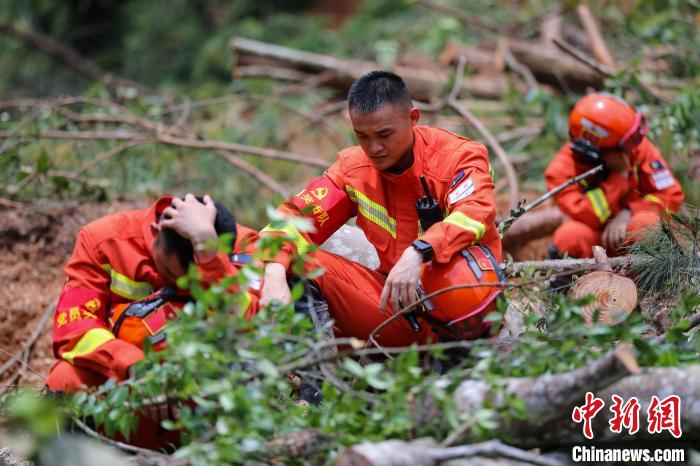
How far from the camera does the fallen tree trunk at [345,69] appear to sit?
8281 mm

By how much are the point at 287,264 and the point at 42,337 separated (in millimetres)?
2281

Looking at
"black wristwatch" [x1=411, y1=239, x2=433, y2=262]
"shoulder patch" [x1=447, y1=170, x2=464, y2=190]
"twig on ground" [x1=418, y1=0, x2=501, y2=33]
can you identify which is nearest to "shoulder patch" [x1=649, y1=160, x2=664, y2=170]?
"shoulder patch" [x1=447, y1=170, x2=464, y2=190]

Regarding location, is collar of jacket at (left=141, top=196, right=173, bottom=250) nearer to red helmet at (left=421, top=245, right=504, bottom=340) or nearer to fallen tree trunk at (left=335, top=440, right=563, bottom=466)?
red helmet at (left=421, top=245, right=504, bottom=340)

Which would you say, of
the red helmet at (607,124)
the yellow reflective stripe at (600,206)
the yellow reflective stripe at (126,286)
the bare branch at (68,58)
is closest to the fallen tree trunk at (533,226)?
the yellow reflective stripe at (600,206)

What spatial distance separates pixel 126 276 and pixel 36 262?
101 inches

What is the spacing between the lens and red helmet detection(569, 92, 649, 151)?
5.00m

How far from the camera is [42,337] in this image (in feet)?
17.1

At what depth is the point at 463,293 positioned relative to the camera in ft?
11.7

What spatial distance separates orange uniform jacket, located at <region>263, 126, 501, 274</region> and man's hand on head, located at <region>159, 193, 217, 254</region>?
1.80 ft

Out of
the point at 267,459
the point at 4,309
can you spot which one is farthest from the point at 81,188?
the point at 267,459

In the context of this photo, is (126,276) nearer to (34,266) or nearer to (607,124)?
(34,266)

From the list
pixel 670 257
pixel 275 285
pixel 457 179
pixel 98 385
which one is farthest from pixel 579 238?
pixel 98 385

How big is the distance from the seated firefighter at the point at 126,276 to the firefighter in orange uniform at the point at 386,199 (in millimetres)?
382

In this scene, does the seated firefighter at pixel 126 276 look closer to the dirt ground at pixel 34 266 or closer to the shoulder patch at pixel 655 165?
the dirt ground at pixel 34 266
